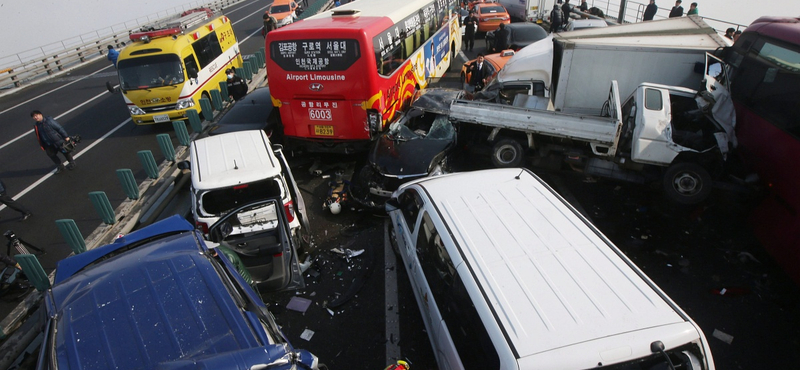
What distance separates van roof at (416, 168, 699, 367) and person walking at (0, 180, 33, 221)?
8.36m

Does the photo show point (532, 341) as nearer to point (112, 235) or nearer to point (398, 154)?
point (398, 154)

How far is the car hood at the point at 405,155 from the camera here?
6887 millimetres

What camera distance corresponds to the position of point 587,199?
23.7ft

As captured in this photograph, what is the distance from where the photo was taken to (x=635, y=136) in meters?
6.14

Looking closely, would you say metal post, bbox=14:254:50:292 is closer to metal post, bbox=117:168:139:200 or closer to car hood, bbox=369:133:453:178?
metal post, bbox=117:168:139:200

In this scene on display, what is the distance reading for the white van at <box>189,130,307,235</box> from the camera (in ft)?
17.9

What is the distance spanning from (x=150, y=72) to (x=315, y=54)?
21.4 ft

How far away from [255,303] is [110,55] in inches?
677

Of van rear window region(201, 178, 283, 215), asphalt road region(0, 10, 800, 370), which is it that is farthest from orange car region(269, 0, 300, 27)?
van rear window region(201, 178, 283, 215)

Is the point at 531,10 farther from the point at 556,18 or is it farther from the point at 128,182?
the point at 128,182

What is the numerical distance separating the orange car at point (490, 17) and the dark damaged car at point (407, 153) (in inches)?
454

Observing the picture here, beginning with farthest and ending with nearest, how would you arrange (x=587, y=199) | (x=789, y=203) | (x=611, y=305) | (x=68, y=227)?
(x=587, y=199) → (x=68, y=227) → (x=789, y=203) → (x=611, y=305)

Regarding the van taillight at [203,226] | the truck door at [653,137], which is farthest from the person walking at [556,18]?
the van taillight at [203,226]

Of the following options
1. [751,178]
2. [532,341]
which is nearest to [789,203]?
[751,178]
